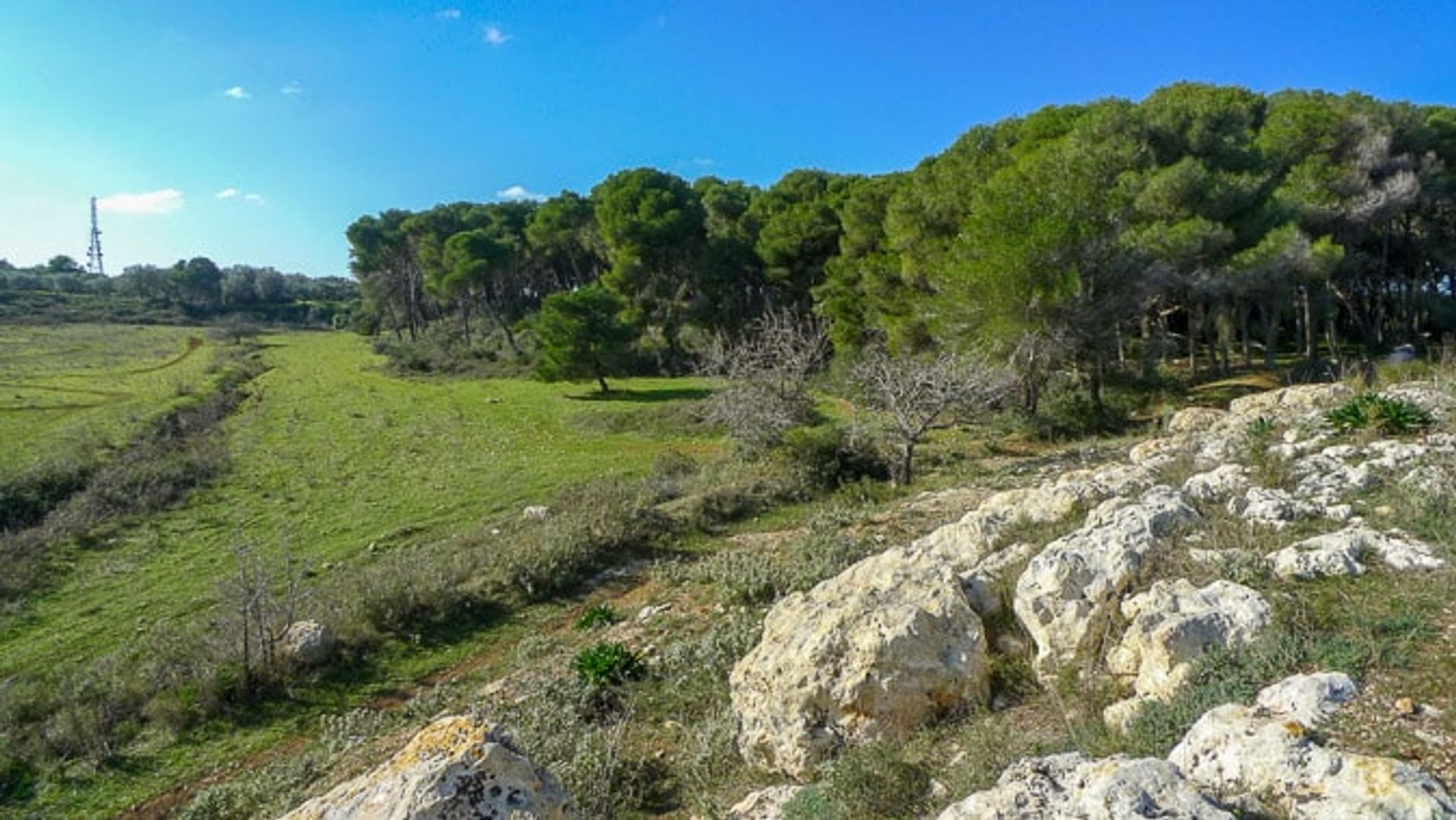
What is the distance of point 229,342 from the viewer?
55562mm

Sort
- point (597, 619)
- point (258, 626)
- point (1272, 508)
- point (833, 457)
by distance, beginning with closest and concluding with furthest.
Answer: point (1272, 508)
point (258, 626)
point (597, 619)
point (833, 457)

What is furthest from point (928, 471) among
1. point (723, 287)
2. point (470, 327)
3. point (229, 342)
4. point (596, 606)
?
point (229, 342)

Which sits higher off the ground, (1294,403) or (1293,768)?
(1294,403)

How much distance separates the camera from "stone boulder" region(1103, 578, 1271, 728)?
180 inches

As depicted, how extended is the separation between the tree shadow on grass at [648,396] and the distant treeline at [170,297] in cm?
5233

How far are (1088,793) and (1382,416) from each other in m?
7.20

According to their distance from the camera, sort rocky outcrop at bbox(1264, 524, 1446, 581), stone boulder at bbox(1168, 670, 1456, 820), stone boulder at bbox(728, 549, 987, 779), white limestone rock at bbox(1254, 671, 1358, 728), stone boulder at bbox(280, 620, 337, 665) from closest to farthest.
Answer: stone boulder at bbox(1168, 670, 1456, 820)
white limestone rock at bbox(1254, 671, 1358, 728)
rocky outcrop at bbox(1264, 524, 1446, 581)
stone boulder at bbox(728, 549, 987, 779)
stone boulder at bbox(280, 620, 337, 665)

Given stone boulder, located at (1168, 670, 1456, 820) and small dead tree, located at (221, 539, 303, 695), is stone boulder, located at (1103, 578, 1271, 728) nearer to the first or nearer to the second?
stone boulder, located at (1168, 670, 1456, 820)

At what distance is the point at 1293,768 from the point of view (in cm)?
323

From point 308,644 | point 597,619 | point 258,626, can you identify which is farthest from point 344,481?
point 597,619

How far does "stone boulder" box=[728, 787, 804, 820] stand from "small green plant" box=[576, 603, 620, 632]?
6231mm

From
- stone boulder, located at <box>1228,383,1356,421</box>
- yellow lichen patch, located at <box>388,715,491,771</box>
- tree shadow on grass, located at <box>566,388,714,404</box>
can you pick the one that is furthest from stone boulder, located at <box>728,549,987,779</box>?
tree shadow on grass, located at <box>566,388,714,404</box>

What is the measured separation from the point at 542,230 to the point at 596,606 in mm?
42146

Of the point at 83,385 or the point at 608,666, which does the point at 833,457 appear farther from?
the point at 83,385
